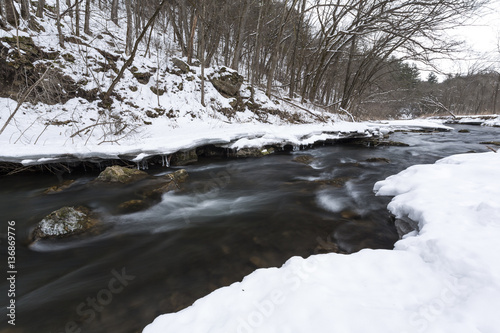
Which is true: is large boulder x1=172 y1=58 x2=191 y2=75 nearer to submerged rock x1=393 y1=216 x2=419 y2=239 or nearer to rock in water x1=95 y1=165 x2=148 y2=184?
rock in water x1=95 y1=165 x2=148 y2=184

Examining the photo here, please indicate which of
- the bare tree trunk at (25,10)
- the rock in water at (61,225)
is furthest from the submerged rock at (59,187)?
the bare tree trunk at (25,10)

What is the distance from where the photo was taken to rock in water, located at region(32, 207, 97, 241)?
2736 millimetres

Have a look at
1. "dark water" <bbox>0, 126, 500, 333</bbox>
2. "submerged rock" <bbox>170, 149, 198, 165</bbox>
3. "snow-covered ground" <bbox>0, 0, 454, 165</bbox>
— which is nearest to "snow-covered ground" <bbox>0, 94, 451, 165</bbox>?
"snow-covered ground" <bbox>0, 0, 454, 165</bbox>

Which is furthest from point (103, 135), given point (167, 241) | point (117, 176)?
point (167, 241)

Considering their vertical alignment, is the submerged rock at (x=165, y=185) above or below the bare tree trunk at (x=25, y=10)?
below

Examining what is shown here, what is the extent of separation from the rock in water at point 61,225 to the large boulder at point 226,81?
9310 mm

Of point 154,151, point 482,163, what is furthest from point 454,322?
point 154,151

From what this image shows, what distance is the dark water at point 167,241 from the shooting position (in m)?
1.89

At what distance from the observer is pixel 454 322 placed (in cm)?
104

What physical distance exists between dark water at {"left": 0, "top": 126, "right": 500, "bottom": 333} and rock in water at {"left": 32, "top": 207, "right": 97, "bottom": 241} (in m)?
0.13

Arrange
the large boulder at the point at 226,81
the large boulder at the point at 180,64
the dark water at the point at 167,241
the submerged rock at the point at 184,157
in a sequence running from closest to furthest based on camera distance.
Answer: the dark water at the point at 167,241, the submerged rock at the point at 184,157, the large boulder at the point at 180,64, the large boulder at the point at 226,81

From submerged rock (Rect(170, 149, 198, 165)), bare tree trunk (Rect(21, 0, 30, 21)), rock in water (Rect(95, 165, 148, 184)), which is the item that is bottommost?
rock in water (Rect(95, 165, 148, 184))

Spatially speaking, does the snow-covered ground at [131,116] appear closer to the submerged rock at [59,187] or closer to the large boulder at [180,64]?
the large boulder at [180,64]

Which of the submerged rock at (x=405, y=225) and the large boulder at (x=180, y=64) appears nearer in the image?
the submerged rock at (x=405, y=225)
